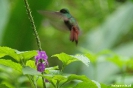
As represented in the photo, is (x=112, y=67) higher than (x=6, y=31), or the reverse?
(x=6, y=31)

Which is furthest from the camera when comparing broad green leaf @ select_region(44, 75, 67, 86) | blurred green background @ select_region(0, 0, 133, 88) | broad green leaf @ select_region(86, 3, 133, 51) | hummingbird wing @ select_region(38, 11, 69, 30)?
broad green leaf @ select_region(86, 3, 133, 51)

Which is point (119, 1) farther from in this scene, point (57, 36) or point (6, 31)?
point (6, 31)

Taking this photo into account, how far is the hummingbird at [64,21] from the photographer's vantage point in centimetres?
117

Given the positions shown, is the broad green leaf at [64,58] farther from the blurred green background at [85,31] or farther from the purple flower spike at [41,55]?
the blurred green background at [85,31]

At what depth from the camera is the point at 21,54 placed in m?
1.03

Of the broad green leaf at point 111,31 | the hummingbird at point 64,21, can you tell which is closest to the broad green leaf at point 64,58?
the hummingbird at point 64,21

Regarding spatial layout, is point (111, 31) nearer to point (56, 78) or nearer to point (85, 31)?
point (85, 31)

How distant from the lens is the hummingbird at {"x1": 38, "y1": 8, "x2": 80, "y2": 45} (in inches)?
46.1

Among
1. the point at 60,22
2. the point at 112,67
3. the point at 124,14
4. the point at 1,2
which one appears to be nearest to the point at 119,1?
the point at 124,14

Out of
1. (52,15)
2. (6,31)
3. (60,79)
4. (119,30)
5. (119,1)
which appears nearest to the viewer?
(60,79)

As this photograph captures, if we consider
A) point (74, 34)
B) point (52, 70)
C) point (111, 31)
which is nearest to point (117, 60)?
point (74, 34)

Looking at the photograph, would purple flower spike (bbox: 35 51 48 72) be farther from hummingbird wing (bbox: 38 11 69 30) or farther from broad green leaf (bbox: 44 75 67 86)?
hummingbird wing (bbox: 38 11 69 30)

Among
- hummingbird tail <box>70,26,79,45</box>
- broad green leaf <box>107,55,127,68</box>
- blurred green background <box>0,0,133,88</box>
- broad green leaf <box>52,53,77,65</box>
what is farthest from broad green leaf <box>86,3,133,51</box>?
broad green leaf <box>52,53,77,65</box>

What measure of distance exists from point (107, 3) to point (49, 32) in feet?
3.11
